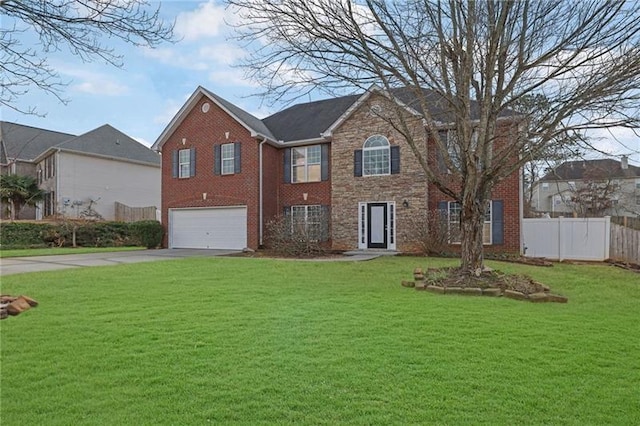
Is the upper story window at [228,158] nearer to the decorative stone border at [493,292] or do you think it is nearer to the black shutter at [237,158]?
the black shutter at [237,158]

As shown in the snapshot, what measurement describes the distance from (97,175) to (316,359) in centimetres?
2779

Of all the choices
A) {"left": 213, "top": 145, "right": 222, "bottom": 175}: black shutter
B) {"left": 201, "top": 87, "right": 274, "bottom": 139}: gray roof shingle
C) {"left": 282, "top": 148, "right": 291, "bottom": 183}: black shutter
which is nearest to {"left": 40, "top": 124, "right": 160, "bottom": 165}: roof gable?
{"left": 213, "top": 145, "right": 222, "bottom": 175}: black shutter

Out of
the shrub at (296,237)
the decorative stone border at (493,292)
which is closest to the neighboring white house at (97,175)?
the shrub at (296,237)

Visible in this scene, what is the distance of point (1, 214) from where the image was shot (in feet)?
88.5

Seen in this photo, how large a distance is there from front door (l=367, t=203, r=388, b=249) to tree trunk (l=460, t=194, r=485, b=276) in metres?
7.91

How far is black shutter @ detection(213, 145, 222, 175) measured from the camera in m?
19.2

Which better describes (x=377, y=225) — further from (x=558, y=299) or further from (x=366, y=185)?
(x=558, y=299)

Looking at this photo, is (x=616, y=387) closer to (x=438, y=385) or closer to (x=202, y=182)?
(x=438, y=385)

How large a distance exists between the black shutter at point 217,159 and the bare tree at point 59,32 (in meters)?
12.4

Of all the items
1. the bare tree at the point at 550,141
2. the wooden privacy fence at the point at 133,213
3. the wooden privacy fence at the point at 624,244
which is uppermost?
the bare tree at the point at 550,141

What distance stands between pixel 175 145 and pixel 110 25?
14.4 meters

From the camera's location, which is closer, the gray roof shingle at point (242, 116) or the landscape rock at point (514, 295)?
the landscape rock at point (514, 295)

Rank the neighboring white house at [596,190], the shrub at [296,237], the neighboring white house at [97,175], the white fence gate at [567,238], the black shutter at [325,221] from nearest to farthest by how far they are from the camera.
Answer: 1. the white fence gate at [567,238]
2. the shrub at [296,237]
3. the black shutter at [325,221]
4. the neighboring white house at [97,175]
5. the neighboring white house at [596,190]

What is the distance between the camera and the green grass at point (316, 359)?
2.95 metres
